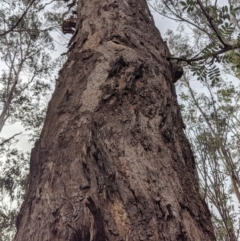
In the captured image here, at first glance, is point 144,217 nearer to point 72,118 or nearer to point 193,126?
point 72,118

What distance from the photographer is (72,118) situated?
744mm

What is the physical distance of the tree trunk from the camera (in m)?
0.53

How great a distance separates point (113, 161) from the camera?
2.00 feet

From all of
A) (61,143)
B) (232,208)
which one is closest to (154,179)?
(61,143)

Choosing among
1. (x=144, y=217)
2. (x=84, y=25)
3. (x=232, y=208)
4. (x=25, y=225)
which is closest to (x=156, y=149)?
(x=144, y=217)

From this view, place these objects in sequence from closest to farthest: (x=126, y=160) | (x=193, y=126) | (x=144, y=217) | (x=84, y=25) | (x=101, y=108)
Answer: (x=144, y=217) → (x=126, y=160) → (x=101, y=108) → (x=84, y=25) → (x=193, y=126)

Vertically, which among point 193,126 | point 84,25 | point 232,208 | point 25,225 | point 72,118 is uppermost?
point 193,126

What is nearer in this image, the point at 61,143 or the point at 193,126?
the point at 61,143

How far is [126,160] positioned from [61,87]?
0.37 metres

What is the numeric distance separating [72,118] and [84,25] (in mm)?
557

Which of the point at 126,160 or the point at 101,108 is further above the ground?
the point at 101,108

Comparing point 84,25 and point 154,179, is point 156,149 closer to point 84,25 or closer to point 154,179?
point 154,179

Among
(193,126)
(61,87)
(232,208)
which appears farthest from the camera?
(193,126)

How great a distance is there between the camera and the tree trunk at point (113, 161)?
20.8 inches
